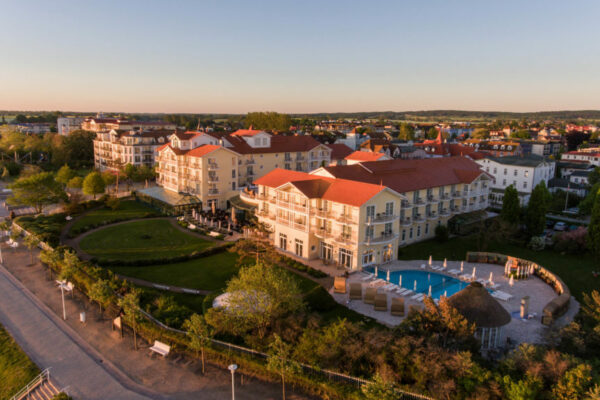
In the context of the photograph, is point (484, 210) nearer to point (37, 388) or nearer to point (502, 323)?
point (502, 323)

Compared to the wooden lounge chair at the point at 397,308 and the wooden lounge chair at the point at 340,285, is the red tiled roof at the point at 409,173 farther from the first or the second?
the wooden lounge chair at the point at 397,308

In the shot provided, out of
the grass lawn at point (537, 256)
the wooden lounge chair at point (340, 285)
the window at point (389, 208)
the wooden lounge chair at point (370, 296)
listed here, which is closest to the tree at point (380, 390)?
the wooden lounge chair at point (370, 296)

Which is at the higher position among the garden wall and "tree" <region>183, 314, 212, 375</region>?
"tree" <region>183, 314, 212, 375</region>

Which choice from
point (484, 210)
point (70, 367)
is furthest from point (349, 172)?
point (70, 367)

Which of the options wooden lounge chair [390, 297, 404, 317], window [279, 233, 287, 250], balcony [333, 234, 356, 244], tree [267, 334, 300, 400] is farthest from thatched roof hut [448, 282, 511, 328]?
window [279, 233, 287, 250]

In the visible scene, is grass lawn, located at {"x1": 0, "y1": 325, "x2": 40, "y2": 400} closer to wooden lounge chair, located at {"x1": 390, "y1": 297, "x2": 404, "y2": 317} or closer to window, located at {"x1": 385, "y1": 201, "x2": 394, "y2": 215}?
wooden lounge chair, located at {"x1": 390, "y1": 297, "x2": 404, "y2": 317}

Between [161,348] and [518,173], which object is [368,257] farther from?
[518,173]

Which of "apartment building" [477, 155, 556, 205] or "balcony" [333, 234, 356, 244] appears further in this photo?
"apartment building" [477, 155, 556, 205]
